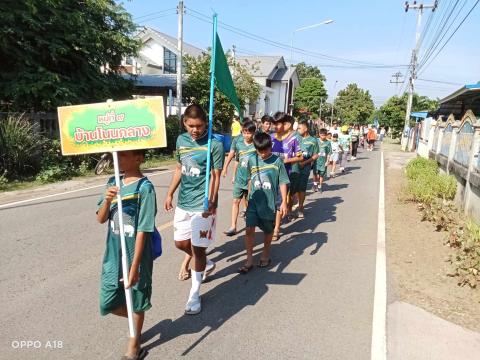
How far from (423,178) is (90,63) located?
11.3m

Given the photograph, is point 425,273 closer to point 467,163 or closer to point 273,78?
point 467,163

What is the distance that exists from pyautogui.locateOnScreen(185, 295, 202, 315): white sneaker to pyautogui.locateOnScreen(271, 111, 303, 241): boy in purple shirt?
272 centimetres

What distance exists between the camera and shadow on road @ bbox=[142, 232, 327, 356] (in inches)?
131

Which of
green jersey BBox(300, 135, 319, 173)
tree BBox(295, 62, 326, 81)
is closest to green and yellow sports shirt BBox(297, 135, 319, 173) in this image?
green jersey BBox(300, 135, 319, 173)

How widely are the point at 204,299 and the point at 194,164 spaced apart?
53.1 inches

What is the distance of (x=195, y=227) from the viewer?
3656 millimetres

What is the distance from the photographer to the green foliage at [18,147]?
9977 millimetres

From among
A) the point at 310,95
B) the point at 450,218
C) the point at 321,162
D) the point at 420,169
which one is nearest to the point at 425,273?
the point at 450,218

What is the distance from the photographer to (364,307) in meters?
3.98

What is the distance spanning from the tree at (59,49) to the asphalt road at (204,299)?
20.9 feet

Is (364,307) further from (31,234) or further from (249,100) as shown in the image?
(249,100)

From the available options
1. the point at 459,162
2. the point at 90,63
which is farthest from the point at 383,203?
the point at 90,63

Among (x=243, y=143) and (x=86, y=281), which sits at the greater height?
(x=243, y=143)

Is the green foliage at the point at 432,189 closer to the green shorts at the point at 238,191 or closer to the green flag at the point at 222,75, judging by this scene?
the green shorts at the point at 238,191
